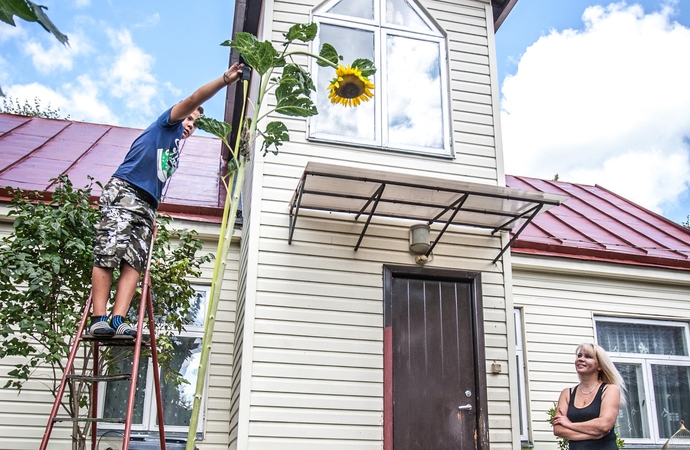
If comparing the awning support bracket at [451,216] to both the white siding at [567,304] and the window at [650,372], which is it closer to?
the white siding at [567,304]

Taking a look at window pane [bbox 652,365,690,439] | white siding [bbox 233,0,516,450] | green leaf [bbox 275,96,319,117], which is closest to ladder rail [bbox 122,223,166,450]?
green leaf [bbox 275,96,319,117]

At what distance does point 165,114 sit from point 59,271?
1.70m

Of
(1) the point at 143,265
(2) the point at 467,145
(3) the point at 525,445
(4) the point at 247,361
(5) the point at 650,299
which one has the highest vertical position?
(2) the point at 467,145

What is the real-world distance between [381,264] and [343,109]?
1.65 metres

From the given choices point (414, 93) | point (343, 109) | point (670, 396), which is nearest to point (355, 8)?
point (414, 93)

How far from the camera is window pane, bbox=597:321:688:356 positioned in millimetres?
8945

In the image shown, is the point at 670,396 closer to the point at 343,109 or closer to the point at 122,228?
the point at 343,109

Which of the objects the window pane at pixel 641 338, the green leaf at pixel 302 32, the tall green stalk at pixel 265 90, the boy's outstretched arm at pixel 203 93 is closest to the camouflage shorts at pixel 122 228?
the boy's outstretched arm at pixel 203 93

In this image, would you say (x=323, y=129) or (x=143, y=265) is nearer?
(x=143, y=265)

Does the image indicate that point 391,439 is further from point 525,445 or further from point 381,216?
point 525,445

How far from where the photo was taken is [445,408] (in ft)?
20.0

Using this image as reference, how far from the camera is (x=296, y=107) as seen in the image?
4301mm

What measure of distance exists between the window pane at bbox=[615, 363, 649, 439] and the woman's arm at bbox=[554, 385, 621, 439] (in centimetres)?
445

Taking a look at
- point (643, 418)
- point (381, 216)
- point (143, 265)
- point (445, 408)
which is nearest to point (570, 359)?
point (643, 418)
